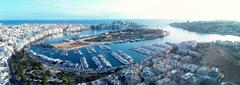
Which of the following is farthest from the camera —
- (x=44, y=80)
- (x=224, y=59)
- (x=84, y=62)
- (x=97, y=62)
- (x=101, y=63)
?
(x=84, y=62)

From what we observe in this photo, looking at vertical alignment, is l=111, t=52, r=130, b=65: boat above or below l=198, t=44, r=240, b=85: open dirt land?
below

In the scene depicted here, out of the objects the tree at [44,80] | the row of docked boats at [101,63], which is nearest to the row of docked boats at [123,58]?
the row of docked boats at [101,63]

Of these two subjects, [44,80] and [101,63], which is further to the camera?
[101,63]

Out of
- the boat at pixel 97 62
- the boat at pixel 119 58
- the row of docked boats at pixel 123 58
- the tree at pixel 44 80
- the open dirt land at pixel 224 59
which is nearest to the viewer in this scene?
the tree at pixel 44 80

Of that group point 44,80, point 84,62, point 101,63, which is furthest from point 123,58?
point 44,80

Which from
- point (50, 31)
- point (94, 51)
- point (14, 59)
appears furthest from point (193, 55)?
point (50, 31)

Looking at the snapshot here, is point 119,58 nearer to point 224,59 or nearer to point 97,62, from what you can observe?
point 97,62

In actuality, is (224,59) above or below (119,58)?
above

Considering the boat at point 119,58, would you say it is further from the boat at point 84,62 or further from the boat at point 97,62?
the boat at point 84,62

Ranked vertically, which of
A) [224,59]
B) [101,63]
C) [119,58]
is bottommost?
[101,63]

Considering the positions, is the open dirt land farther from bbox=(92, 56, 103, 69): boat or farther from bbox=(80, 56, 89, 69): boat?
bbox=(80, 56, 89, 69): boat

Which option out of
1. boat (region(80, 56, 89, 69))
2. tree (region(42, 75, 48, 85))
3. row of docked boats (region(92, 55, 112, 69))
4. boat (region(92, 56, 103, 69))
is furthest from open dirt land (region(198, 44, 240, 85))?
tree (region(42, 75, 48, 85))
